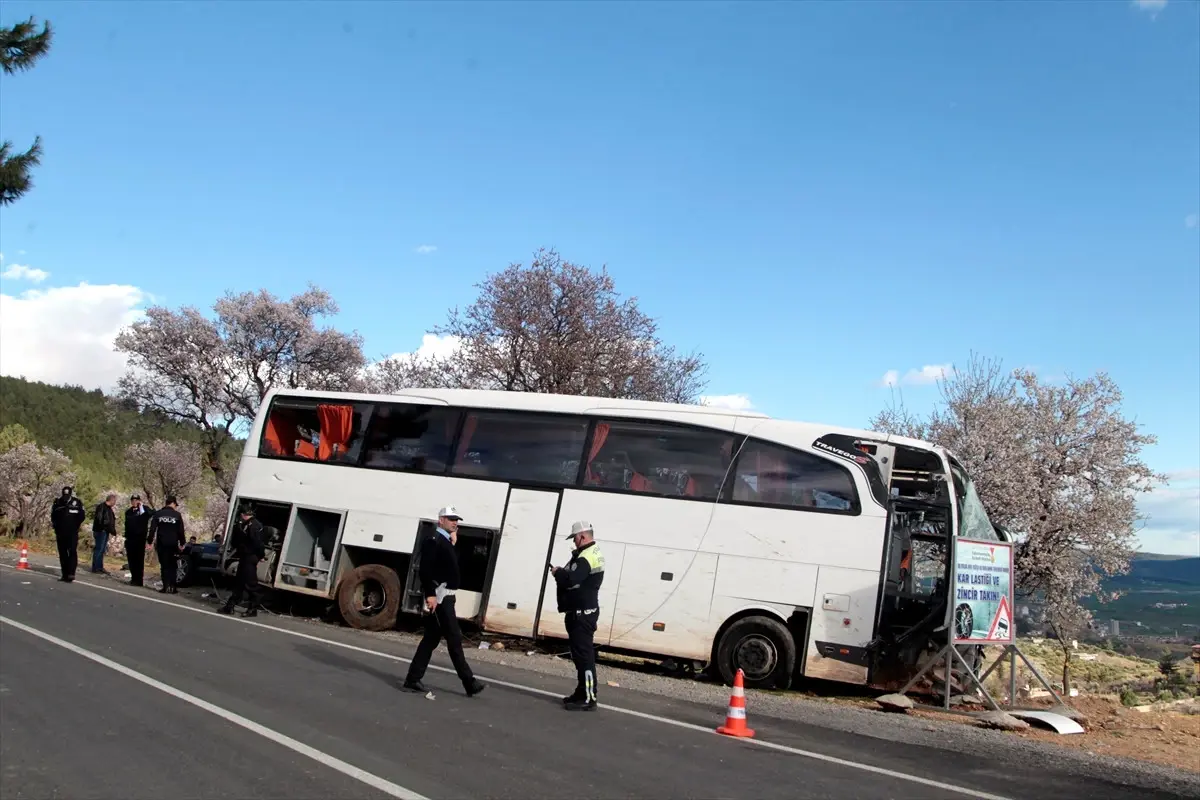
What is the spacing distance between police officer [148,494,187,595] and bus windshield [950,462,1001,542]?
14168 millimetres

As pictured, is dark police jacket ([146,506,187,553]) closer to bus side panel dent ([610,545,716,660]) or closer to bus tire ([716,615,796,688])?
bus side panel dent ([610,545,716,660])

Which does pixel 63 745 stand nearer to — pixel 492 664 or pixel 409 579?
pixel 492 664

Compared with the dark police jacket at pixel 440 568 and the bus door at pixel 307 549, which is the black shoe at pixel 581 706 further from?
the bus door at pixel 307 549

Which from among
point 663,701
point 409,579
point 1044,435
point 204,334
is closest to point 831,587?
point 663,701

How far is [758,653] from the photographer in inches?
466

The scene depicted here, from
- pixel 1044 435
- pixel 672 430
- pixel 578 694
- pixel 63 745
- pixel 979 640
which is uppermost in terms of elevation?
pixel 1044 435

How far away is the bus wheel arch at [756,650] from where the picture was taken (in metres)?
11.7

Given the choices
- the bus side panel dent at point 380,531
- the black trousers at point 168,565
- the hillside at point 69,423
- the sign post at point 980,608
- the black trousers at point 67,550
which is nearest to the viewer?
the sign post at point 980,608

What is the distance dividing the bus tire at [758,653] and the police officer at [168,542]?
11.3 meters

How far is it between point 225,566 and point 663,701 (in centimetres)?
943

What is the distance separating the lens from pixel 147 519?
19094 millimetres

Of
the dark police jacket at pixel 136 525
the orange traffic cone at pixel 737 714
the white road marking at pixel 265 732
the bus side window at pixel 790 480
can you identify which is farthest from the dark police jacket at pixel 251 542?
the orange traffic cone at pixel 737 714

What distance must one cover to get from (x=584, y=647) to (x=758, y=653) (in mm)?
3790

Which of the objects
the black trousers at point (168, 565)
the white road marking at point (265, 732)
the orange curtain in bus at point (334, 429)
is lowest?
the white road marking at point (265, 732)
